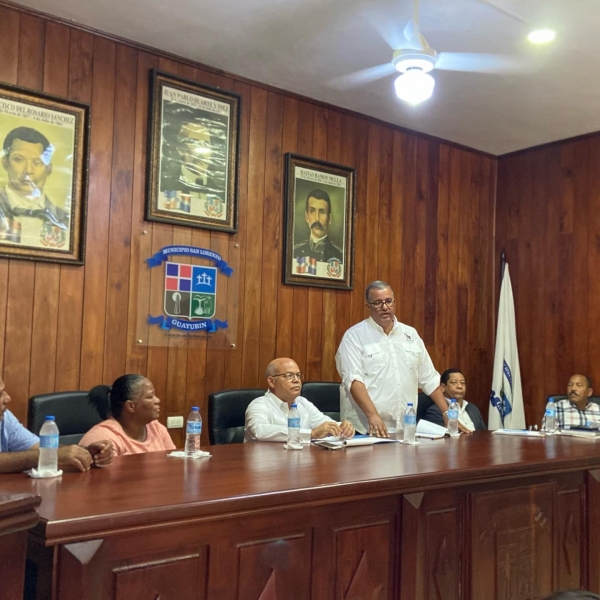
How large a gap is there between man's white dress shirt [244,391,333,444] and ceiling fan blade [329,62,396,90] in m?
1.97

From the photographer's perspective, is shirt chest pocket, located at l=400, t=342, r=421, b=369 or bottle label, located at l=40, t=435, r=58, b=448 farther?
shirt chest pocket, located at l=400, t=342, r=421, b=369

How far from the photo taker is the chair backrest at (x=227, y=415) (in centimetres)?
294

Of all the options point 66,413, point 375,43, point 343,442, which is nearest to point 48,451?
point 66,413

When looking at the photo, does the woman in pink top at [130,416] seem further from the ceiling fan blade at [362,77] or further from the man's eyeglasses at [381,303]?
the ceiling fan blade at [362,77]

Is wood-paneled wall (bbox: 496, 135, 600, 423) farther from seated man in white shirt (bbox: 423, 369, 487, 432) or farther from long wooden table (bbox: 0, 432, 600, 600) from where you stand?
long wooden table (bbox: 0, 432, 600, 600)

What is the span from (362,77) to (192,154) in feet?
3.65

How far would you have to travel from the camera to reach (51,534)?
1.30 meters

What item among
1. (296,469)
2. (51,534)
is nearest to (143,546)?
(51,534)

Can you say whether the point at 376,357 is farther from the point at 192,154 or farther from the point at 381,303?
the point at 192,154

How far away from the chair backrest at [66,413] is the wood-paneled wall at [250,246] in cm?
45

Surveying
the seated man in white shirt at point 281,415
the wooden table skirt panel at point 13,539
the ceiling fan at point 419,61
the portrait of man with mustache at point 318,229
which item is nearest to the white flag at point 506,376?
the portrait of man with mustache at point 318,229

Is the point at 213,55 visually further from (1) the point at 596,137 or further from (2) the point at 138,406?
(1) the point at 596,137

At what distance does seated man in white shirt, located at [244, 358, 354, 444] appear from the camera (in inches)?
105

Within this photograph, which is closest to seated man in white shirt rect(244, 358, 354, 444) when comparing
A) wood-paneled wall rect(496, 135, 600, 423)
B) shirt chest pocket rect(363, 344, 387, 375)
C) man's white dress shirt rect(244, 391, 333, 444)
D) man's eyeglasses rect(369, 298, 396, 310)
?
man's white dress shirt rect(244, 391, 333, 444)
